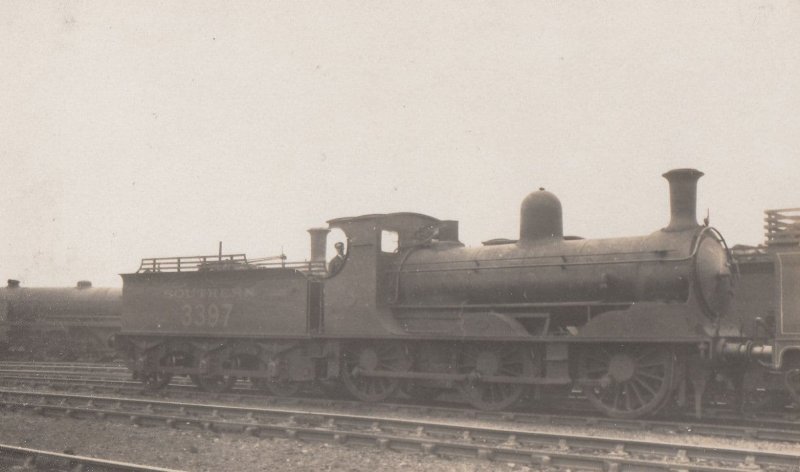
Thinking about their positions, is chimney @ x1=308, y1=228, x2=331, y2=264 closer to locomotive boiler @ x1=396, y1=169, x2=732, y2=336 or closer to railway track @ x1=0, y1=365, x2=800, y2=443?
railway track @ x1=0, y1=365, x2=800, y2=443

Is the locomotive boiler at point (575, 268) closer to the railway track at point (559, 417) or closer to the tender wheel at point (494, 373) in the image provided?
the tender wheel at point (494, 373)

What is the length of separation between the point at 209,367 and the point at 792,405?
1034 centimetres

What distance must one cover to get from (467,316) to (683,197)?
3642mm

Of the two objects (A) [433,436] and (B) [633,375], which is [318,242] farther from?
(B) [633,375]

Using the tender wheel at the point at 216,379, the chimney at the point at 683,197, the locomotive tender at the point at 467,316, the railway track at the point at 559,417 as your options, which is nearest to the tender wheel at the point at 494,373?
the locomotive tender at the point at 467,316

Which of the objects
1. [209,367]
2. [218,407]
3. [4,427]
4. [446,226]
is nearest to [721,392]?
[446,226]

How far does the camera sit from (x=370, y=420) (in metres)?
10.3

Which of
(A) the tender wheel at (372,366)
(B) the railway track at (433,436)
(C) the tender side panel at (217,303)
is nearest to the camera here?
(B) the railway track at (433,436)

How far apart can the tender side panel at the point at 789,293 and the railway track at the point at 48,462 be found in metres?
7.95

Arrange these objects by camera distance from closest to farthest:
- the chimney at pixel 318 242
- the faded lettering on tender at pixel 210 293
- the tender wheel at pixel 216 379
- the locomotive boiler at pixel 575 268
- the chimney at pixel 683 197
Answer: the locomotive boiler at pixel 575 268, the chimney at pixel 683 197, the faded lettering on tender at pixel 210 293, the tender wheel at pixel 216 379, the chimney at pixel 318 242

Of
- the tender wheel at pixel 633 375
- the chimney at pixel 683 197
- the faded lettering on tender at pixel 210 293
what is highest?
the chimney at pixel 683 197

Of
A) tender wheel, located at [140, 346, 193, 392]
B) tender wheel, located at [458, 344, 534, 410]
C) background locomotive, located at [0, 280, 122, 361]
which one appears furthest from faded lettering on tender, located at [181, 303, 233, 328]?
background locomotive, located at [0, 280, 122, 361]

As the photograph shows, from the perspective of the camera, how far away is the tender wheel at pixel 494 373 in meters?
11.6

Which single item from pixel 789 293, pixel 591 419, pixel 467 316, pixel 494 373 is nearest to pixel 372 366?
pixel 467 316
